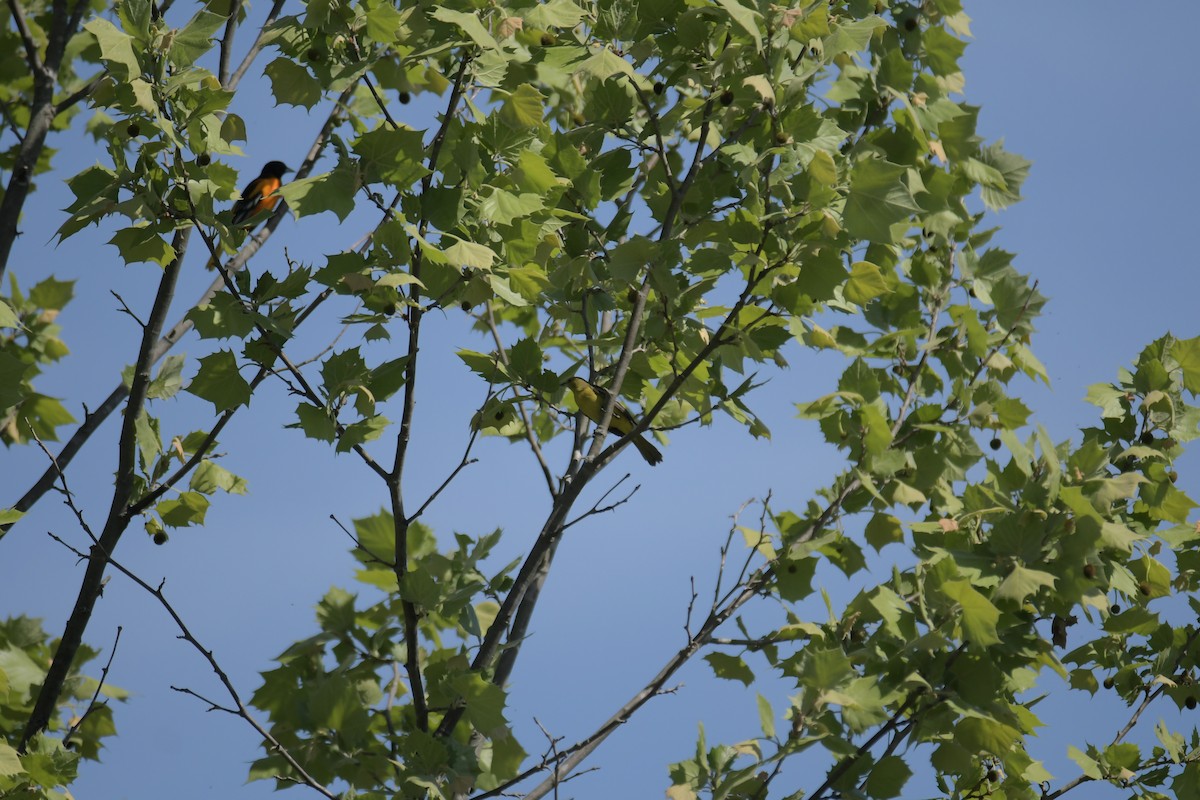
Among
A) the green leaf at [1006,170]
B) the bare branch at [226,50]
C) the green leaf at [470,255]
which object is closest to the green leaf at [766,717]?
the green leaf at [470,255]

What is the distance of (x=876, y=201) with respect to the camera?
3.64 meters

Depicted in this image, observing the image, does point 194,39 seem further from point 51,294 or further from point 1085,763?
point 1085,763

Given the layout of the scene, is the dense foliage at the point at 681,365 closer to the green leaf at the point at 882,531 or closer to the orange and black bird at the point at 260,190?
the green leaf at the point at 882,531

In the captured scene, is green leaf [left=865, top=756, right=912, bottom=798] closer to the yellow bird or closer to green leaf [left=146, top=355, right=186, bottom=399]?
the yellow bird

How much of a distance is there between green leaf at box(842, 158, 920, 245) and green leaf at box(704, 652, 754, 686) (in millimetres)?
1930

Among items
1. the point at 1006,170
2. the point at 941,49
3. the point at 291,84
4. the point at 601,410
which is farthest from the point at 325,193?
the point at 1006,170

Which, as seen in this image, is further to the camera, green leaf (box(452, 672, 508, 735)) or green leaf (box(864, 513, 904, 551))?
green leaf (box(864, 513, 904, 551))

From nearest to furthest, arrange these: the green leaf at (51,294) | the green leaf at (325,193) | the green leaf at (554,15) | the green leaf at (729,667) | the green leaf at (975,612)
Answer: the green leaf at (975,612) → the green leaf at (325,193) → the green leaf at (554,15) → the green leaf at (729,667) → the green leaf at (51,294)

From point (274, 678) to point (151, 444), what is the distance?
114cm

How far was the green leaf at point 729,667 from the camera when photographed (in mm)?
4621

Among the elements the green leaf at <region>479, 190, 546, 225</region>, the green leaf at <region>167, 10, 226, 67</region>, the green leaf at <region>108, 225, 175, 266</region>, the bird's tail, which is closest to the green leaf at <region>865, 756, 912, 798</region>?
the bird's tail

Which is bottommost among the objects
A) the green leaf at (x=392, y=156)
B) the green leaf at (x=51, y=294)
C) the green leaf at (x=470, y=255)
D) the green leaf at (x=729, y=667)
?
the green leaf at (x=729, y=667)

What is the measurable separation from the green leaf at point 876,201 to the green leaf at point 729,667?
Result: 1.93 meters

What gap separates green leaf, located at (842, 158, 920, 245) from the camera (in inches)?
142
